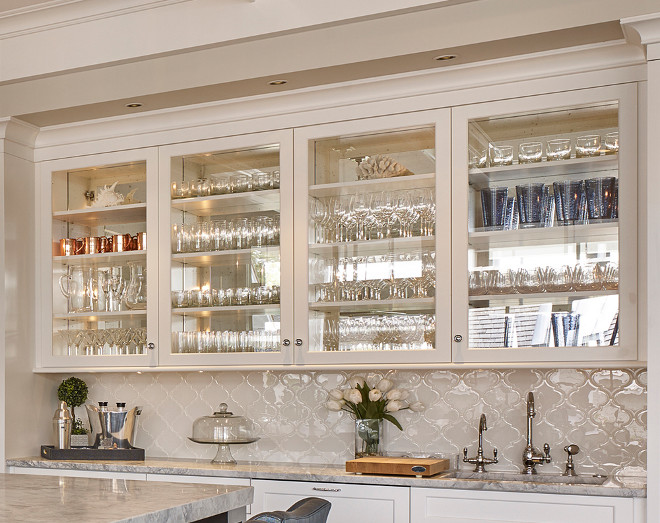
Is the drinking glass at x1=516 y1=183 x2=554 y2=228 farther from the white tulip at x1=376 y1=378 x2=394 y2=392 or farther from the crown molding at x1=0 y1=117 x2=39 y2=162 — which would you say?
the crown molding at x1=0 y1=117 x2=39 y2=162

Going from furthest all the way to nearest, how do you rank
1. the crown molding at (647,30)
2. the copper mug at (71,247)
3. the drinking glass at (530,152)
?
1. the copper mug at (71,247)
2. the drinking glass at (530,152)
3. the crown molding at (647,30)

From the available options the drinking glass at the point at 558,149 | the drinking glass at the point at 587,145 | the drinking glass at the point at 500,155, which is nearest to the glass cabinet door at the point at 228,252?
the drinking glass at the point at 500,155

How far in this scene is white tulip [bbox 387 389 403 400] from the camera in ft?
12.2

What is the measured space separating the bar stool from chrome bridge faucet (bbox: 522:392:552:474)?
163cm

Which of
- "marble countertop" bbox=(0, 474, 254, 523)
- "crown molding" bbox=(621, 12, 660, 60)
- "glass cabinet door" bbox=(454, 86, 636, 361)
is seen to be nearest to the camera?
"marble countertop" bbox=(0, 474, 254, 523)

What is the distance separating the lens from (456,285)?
3441 mm

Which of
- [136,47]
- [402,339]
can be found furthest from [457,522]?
[136,47]

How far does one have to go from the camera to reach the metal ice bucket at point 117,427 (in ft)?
13.8

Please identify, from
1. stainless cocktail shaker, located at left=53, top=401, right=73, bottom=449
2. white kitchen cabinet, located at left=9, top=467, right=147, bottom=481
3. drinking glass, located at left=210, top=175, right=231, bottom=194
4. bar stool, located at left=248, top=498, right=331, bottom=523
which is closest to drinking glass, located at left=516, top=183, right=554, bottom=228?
drinking glass, located at left=210, top=175, right=231, bottom=194

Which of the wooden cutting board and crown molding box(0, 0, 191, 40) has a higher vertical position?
crown molding box(0, 0, 191, 40)

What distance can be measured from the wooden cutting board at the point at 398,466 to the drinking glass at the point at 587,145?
4.47 feet

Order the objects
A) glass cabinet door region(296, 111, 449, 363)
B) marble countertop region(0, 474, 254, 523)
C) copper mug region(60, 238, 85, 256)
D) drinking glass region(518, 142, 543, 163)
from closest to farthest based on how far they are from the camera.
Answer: marble countertop region(0, 474, 254, 523), drinking glass region(518, 142, 543, 163), glass cabinet door region(296, 111, 449, 363), copper mug region(60, 238, 85, 256)

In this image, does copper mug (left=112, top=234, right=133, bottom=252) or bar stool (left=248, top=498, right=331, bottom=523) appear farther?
copper mug (left=112, top=234, right=133, bottom=252)

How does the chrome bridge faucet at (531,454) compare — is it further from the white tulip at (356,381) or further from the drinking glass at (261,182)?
the drinking glass at (261,182)
